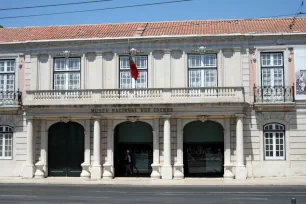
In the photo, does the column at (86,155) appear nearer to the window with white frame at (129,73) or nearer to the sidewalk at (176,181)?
the sidewalk at (176,181)

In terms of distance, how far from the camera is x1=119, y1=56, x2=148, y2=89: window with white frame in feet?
95.7

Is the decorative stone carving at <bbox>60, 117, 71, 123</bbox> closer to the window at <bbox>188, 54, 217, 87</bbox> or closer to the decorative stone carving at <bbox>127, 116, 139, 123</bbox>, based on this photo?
the decorative stone carving at <bbox>127, 116, 139, 123</bbox>

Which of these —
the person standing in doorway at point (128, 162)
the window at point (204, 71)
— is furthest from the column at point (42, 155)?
the window at point (204, 71)

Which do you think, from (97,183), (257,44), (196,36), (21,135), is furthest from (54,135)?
(257,44)

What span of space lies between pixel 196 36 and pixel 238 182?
350 inches

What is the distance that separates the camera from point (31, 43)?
29.9m

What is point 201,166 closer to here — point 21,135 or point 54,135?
point 54,135

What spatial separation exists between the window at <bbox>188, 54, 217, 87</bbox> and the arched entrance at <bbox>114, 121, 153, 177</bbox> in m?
4.17

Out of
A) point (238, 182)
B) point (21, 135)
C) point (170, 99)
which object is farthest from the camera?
point (21, 135)

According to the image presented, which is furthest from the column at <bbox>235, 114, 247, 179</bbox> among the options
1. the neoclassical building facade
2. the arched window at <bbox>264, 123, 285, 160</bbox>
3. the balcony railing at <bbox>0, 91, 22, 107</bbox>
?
the balcony railing at <bbox>0, 91, 22, 107</bbox>

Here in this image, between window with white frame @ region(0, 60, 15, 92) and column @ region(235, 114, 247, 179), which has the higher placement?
window with white frame @ region(0, 60, 15, 92)

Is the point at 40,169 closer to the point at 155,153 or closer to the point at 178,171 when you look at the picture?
the point at 155,153

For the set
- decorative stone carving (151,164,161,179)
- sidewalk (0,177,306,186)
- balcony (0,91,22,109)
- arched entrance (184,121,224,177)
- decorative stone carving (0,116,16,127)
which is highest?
balcony (0,91,22,109)

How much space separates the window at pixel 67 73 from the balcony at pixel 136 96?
1.11m
